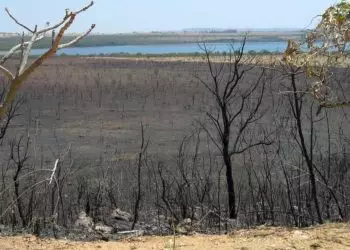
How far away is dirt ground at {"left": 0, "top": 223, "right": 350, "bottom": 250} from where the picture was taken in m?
6.11

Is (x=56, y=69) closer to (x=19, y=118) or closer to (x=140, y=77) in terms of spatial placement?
(x=140, y=77)

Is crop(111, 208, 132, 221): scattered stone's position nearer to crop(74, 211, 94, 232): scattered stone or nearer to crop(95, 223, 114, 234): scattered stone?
crop(74, 211, 94, 232): scattered stone

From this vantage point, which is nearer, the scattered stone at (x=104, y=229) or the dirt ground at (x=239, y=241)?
the dirt ground at (x=239, y=241)

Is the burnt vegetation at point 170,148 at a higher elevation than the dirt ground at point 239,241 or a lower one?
lower

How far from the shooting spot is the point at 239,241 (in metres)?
6.39

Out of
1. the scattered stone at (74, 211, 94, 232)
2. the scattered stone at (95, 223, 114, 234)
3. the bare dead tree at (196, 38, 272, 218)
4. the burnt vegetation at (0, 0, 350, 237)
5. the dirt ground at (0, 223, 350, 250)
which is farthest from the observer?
the bare dead tree at (196, 38, 272, 218)

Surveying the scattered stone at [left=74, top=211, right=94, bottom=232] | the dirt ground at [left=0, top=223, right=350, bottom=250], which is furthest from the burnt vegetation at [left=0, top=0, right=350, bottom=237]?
the dirt ground at [left=0, top=223, right=350, bottom=250]

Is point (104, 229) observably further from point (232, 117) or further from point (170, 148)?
point (170, 148)

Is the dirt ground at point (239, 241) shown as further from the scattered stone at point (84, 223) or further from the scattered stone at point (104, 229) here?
the scattered stone at point (84, 223)

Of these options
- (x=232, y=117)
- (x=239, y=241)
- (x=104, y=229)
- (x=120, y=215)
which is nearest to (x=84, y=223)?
(x=104, y=229)

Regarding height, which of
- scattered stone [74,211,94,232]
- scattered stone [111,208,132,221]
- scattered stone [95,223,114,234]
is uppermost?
scattered stone [95,223,114,234]

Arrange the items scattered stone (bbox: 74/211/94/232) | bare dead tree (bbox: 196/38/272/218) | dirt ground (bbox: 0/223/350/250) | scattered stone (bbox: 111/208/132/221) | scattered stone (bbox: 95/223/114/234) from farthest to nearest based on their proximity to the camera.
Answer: bare dead tree (bbox: 196/38/272/218) → scattered stone (bbox: 111/208/132/221) → scattered stone (bbox: 74/211/94/232) → scattered stone (bbox: 95/223/114/234) → dirt ground (bbox: 0/223/350/250)

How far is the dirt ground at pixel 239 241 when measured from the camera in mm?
6105

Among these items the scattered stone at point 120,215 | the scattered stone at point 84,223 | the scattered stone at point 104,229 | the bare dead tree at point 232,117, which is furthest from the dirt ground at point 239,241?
the bare dead tree at point 232,117
